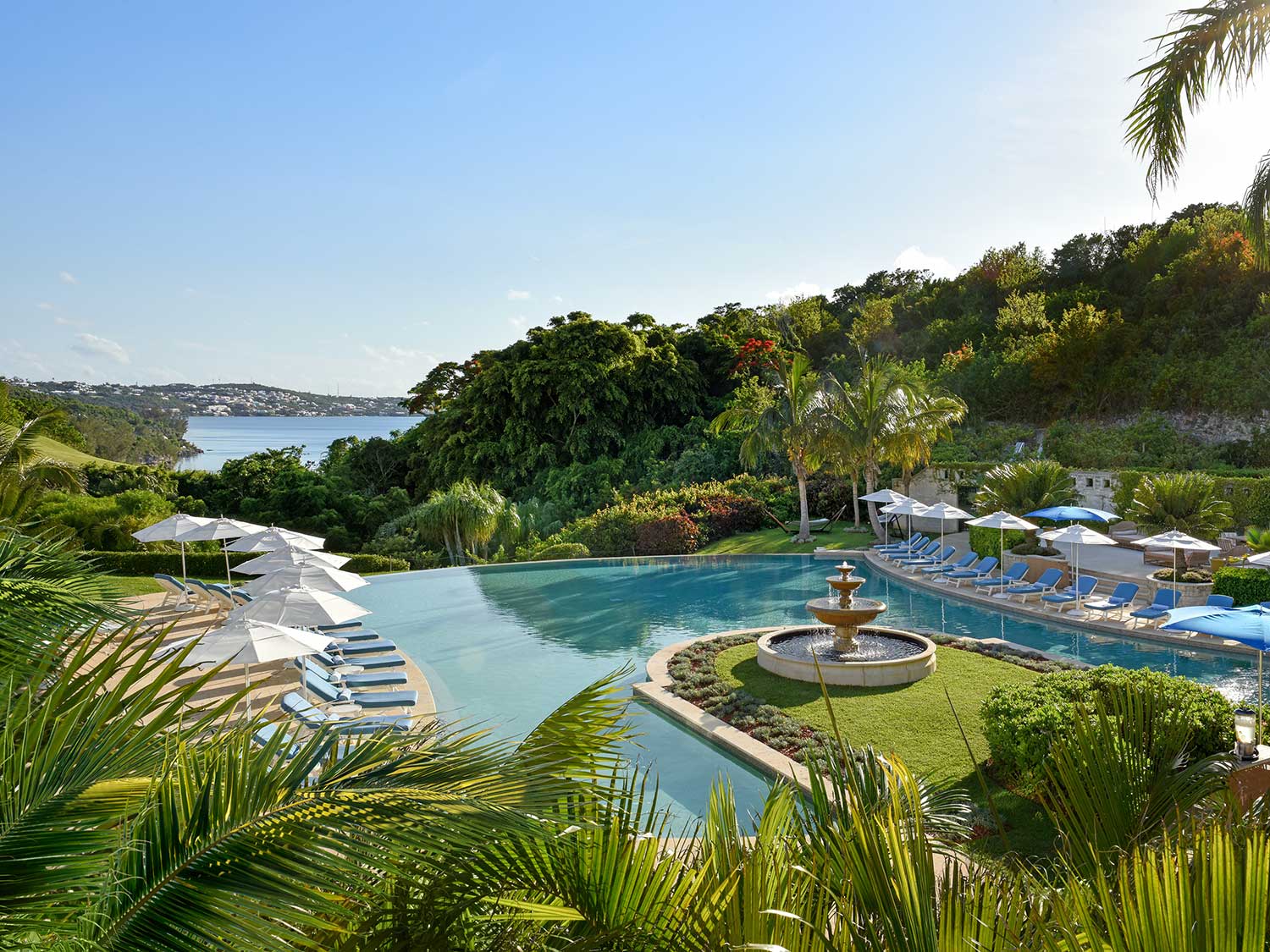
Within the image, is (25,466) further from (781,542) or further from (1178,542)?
(1178,542)

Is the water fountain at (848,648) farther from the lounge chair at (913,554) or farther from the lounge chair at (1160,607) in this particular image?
the lounge chair at (913,554)

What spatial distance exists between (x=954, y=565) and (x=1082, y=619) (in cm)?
430

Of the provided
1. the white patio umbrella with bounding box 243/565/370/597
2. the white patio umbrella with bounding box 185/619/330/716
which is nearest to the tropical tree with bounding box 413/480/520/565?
the white patio umbrella with bounding box 243/565/370/597

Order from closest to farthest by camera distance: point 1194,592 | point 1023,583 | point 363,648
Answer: point 363,648 → point 1194,592 → point 1023,583

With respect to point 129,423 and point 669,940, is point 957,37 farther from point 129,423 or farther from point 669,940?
point 129,423

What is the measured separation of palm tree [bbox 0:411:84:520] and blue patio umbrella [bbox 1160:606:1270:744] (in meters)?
16.8

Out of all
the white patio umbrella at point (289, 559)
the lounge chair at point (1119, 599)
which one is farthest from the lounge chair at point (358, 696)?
the lounge chair at point (1119, 599)

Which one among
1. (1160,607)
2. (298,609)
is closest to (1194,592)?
(1160,607)

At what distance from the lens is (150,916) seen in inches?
62.3

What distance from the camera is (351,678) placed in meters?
11.2

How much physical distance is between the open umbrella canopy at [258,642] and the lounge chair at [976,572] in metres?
13.6

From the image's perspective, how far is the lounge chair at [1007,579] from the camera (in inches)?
656

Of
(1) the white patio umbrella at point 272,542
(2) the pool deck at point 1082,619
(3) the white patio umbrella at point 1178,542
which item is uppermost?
(1) the white patio umbrella at point 272,542

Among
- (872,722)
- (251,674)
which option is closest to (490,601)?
(251,674)
